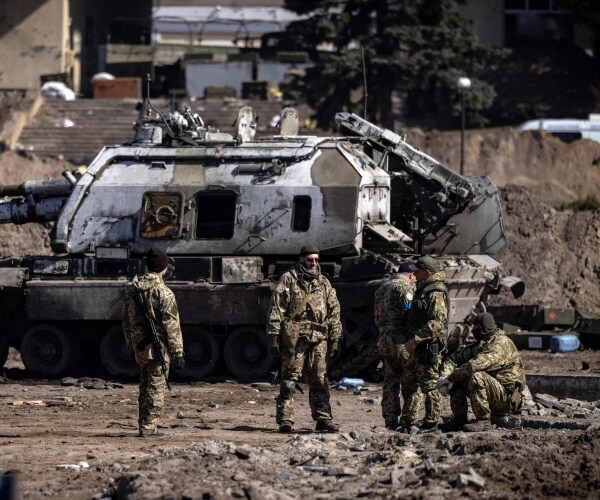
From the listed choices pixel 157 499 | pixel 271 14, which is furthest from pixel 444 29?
pixel 157 499

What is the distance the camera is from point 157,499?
10023 millimetres

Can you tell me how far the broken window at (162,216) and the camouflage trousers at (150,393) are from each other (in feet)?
21.2

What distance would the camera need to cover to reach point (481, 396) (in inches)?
557

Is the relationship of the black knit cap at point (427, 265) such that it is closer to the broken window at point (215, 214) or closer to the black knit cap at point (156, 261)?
the black knit cap at point (156, 261)

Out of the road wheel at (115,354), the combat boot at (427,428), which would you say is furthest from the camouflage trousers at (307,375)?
the road wheel at (115,354)

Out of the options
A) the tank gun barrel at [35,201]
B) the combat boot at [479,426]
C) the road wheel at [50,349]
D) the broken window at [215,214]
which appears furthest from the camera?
the tank gun barrel at [35,201]

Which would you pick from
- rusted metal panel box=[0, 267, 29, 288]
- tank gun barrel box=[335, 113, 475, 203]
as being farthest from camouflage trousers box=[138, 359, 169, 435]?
tank gun barrel box=[335, 113, 475, 203]

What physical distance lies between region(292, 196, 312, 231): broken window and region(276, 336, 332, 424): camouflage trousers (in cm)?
556

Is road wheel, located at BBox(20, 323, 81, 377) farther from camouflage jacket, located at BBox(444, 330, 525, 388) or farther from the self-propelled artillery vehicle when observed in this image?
camouflage jacket, located at BBox(444, 330, 525, 388)

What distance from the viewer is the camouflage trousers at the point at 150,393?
1395 cm

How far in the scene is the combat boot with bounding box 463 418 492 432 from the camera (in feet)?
46.0

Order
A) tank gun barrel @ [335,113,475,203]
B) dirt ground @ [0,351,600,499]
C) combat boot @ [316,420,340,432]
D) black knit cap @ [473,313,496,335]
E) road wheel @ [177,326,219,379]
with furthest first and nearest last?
tank gun barrel @ [335,113,475,203] < road wheel @ [177,326,219,379] < combat boot @ [316,420,340,432] < black knit cap @ [473,313,496,335] < dirt ground @ [0,351,600,499]

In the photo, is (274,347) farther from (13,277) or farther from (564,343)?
(564,343)

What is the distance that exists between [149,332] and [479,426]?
121 inches
